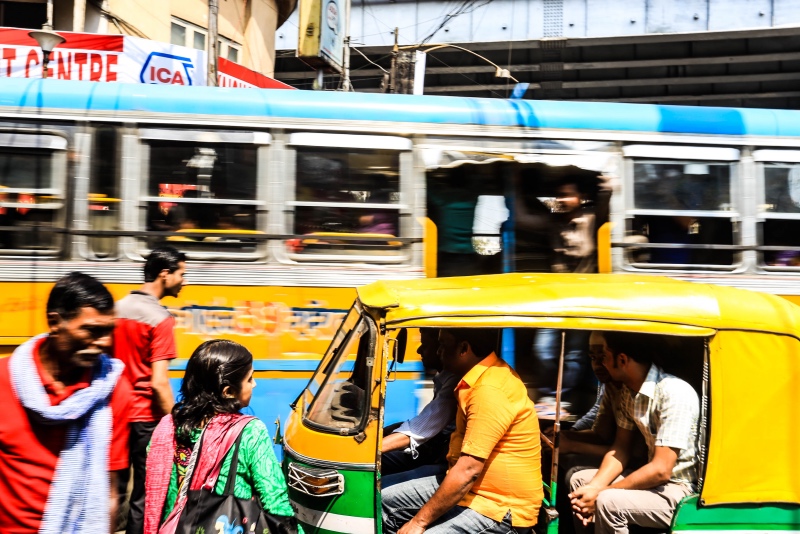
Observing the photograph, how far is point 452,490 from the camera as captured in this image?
119 inches

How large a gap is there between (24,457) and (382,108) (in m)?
4.06

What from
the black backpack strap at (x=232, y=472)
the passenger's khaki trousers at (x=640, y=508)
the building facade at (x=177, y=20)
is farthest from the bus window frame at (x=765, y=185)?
the building facade at (x=177, y=20)

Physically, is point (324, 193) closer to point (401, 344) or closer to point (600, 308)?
point (401, 344)

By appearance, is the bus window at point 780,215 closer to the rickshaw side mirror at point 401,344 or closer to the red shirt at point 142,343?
the rickshaw side mirror at point 401,344

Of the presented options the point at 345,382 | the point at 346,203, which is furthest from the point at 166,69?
the point at 345,382

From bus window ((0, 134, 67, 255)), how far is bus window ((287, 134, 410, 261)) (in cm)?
180

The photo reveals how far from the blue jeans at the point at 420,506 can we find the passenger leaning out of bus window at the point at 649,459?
39 cm

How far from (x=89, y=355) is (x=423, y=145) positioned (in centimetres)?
380

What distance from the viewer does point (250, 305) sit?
220 inches

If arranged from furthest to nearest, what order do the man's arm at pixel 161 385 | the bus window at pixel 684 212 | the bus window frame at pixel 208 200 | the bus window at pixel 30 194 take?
1. the bus window at pixel 684 212
2. the bus window frame at pixel 208 200
3. the bus window at pixel 30 194
4. the man's arm at pixel 161 385

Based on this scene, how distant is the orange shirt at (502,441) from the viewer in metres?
3.05

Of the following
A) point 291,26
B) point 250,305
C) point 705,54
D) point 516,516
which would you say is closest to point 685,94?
point 705,54

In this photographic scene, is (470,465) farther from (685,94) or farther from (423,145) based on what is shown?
(685,94)

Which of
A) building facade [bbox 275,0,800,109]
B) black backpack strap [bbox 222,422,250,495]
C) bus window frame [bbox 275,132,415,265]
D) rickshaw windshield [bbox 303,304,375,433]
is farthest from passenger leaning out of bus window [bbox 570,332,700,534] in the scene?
building facade [bbox 275,0,800,109]
